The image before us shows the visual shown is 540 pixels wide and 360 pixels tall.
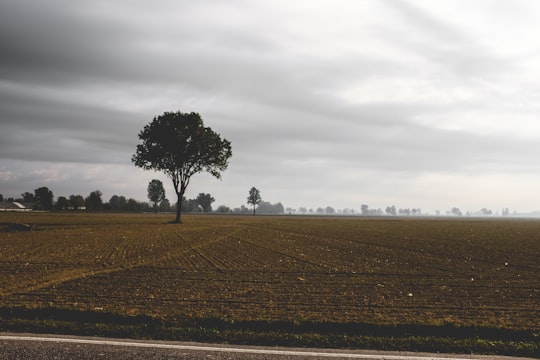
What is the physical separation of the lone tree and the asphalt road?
183 ft

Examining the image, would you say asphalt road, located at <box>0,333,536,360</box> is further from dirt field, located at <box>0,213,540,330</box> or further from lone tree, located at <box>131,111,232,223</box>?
lone tree, located at <box>131,111,232,223</box>

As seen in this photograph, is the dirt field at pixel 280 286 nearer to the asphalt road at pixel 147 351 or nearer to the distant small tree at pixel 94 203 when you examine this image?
the asphalt road at pixel 147 351

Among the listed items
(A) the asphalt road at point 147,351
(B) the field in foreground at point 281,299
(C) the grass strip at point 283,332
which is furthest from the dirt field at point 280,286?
(A) the asphalt road at point 147,351

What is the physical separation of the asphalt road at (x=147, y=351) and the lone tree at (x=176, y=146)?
55.6 meters

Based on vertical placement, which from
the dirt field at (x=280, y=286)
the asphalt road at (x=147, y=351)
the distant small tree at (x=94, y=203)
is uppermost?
the distant small tree at (x=94, y=203)

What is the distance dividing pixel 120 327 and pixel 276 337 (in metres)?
3.11

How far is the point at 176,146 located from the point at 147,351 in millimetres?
56785

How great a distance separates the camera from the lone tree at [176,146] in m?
62.8

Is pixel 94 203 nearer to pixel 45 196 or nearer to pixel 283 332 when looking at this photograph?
pixel 45 196

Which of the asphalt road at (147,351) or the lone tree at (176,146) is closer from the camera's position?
the asphalt road at (147,351)

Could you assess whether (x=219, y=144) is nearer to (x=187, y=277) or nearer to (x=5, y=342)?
(x=187, y=277)

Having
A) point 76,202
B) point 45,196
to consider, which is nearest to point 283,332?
point 45,196

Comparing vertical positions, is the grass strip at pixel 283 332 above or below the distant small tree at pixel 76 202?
below

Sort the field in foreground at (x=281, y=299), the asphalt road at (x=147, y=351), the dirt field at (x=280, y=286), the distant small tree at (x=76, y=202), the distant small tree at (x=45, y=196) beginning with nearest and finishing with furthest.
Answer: the asphalt road at (x=147, y=351) < the field in foreground at (x=281, y=299) < the dirt field at (x=280, y=286) < the distant small tree at (x=45, y=196) < the distant small tree at (x=76, y=202)
